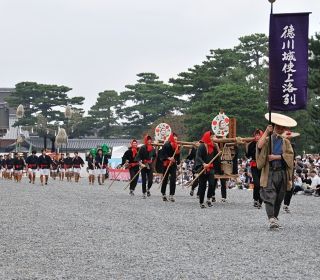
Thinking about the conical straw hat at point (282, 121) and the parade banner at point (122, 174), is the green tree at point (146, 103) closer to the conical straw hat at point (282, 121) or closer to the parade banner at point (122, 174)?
the parade banner at point (122, 174)

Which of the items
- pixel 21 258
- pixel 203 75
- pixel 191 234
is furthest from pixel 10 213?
pixel 203 75

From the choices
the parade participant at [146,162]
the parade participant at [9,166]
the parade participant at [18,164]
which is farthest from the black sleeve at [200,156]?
the parade participant at [9,166]

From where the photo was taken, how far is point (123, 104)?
7850cm

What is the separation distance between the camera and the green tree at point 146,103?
7238cm

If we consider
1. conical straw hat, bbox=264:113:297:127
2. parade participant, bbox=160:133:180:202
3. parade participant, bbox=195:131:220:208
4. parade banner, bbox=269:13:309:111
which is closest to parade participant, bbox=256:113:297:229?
conical straw hat, bbox=264:113:297:127

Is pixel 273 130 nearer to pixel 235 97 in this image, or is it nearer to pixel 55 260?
pixel 55 260

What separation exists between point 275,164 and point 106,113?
66684 mm

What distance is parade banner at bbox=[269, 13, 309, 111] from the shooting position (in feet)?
45.0

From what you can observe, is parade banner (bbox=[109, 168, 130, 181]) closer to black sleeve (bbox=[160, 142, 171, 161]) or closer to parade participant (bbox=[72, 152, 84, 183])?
parade participant (bbox=[72, 152, 84, 183])

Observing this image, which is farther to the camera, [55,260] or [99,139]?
[99,139]

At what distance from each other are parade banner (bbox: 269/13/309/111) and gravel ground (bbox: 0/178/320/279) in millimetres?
2168

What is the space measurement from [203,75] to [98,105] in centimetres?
2347

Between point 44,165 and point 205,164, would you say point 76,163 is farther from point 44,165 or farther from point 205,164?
point 205,164

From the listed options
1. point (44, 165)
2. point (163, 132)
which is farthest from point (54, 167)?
point (163, 132)
